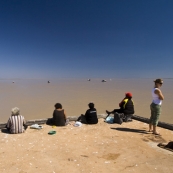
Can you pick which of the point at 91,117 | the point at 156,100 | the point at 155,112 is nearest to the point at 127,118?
the point at 91,117

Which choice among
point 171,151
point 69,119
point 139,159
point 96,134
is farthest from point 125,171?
point 69,119

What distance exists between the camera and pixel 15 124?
596cm

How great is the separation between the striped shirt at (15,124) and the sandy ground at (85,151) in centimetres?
18

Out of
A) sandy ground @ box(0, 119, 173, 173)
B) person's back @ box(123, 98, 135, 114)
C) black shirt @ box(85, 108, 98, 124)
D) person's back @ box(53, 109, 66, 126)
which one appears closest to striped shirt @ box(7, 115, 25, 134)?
sandy ground @ box(0, 119, 173, 173)

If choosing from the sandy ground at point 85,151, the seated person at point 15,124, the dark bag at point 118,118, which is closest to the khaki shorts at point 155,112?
the sandy ground at point 85,151

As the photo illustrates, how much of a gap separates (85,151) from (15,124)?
2.62 meters

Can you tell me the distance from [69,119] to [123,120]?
227 cm

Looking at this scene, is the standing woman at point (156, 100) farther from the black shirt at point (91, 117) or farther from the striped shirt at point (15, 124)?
the striped shirt at point (15, 124)

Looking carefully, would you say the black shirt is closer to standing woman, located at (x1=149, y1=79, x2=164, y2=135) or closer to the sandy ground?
the sandy ground

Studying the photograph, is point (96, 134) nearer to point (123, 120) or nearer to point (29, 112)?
point (123, 120)

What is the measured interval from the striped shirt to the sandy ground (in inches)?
7.3

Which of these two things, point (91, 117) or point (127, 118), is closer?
point (91, 117)

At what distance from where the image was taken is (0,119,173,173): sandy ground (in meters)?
3.85

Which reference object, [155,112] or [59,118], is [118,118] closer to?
[155,112]
